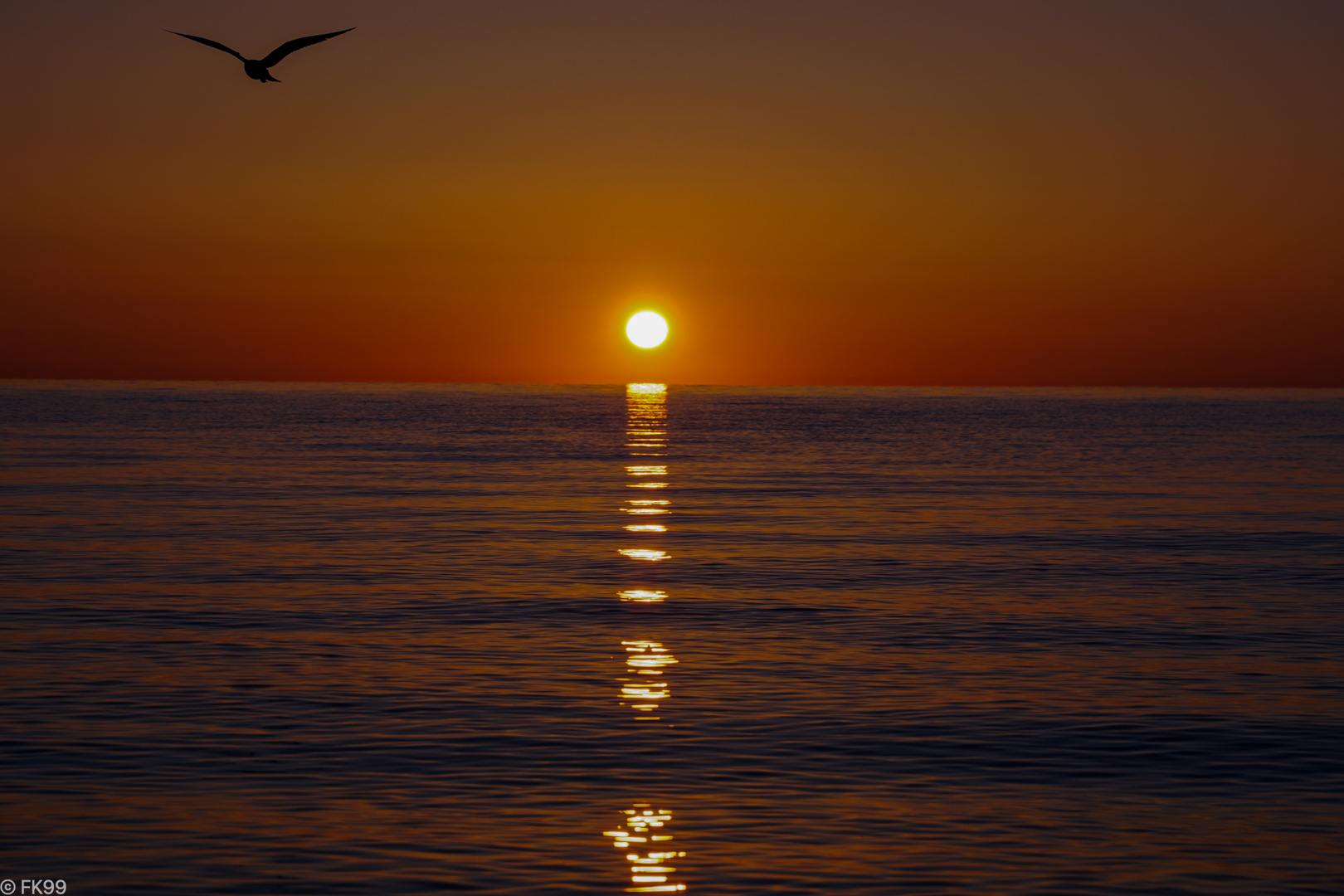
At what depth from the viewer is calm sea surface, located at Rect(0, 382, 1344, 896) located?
13875 millimetres

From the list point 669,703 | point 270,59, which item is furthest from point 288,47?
point 669,703

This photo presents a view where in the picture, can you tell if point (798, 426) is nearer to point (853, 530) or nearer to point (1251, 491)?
point (1251, 491)

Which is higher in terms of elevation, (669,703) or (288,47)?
(288,47)

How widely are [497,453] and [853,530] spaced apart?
172ft

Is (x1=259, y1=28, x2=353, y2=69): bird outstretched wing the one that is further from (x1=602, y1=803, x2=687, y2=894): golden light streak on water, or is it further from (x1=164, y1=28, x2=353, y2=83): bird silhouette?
(x1=602, y1=803, x2=687, y2=894): golden light streak on water

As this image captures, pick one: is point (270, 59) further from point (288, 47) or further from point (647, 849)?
point (647, 849)

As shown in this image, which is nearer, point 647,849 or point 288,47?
point 647,849

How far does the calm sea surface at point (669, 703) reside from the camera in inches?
546

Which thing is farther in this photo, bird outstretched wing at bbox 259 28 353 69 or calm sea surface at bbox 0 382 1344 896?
bird outstretched wing at bbox 259 28 353 69

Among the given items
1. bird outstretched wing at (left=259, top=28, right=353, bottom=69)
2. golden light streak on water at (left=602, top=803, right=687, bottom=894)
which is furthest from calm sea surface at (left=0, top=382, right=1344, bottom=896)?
bird outstretched wing at (left=259, top=28, right=353, bottom=69)

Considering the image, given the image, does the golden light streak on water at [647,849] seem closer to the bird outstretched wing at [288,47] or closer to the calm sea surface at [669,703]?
the calm sea surface at [669,703]

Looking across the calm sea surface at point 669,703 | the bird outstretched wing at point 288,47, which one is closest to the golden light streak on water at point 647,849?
the calm sea surface at point 669,703

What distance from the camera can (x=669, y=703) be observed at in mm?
20047

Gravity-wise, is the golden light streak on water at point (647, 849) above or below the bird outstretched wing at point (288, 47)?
below
